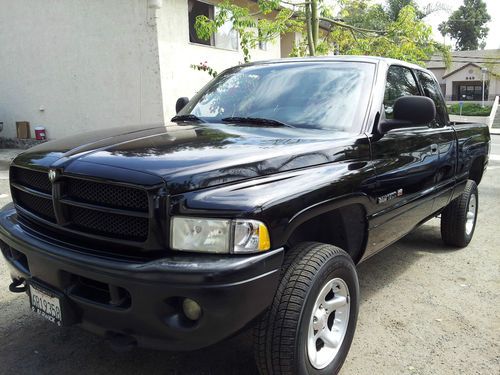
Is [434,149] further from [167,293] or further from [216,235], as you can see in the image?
[167,293]

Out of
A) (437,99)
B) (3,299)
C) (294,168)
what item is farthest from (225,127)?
(437,99)

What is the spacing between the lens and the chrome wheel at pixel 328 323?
8.05 feet

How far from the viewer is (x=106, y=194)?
2.25 metres

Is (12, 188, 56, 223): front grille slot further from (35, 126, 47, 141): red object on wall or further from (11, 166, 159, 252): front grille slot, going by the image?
(35, 126, 47, 141): red object on wall

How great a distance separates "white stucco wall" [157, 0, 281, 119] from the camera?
11500 mm

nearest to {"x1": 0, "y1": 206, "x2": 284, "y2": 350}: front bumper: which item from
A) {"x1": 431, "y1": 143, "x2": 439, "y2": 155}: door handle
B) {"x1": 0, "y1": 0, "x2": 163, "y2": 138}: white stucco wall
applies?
{"x1": 431, "y1": 143, "x2": 439, "y2": 155}: door handle

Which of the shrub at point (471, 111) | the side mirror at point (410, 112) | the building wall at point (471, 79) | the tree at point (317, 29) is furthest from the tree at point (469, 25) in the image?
the side mirror at point (410, 112)

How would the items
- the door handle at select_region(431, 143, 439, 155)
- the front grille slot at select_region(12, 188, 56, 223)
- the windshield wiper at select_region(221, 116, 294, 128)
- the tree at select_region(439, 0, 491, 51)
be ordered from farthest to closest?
the tree at select_region(439, 0, 491, 51)
the door handle at select_region(431, 143, 439, 155)
the windshield wiper at select_region(221, 116, 294, 128)
the front grille slot at select_region(12, 188, 56, 223)

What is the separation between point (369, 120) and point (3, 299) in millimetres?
3037

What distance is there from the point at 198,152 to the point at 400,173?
1.61 metres

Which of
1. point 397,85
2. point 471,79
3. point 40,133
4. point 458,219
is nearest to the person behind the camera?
point 397,85

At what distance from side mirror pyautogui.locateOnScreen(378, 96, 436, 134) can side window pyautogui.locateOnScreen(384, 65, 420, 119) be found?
293 millimetres

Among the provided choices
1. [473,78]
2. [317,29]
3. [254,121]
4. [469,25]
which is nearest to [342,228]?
[254,121]

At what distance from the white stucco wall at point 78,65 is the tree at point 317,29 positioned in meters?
2.59
